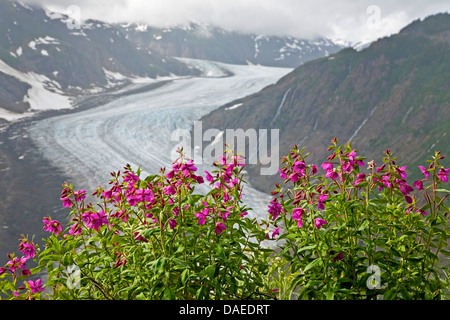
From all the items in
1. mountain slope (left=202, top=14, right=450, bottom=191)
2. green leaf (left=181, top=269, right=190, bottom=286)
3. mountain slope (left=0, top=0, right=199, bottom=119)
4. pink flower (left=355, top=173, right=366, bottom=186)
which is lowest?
green leaf (left=181, top=269, right=190, bottom=286)

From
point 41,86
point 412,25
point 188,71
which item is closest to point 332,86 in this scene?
point 412,25

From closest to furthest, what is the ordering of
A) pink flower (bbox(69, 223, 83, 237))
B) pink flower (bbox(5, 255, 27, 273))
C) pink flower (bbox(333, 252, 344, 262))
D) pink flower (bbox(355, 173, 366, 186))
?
1. pink flower (bbox(333, 252, 344, 262))
2. pink flower (bbox(355, 173, 366, 186))
3. pink flower (bbox(5, 255, 27, 273))
4. pink flower (bbox(69, 223, 83, 237))

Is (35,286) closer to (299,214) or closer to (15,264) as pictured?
(15,264)

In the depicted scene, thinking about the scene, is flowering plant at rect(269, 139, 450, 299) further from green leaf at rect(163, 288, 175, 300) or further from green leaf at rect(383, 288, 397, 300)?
green leaf at rect(163, 288, 175, 300)

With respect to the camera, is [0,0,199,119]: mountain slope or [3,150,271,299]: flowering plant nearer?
[3,150,271,299]: flowering plant

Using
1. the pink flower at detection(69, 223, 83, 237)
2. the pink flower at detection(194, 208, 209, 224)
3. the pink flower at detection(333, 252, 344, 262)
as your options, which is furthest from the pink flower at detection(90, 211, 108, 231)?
the pink flower at detection(333, 252, 344, 262)

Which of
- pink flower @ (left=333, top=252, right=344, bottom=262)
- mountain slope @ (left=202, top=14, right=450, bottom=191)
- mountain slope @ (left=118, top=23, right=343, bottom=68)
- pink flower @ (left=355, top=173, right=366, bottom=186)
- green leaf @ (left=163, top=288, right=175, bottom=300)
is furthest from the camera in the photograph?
mountain slope @ (left=118, top=23, right=343, bottom=68)

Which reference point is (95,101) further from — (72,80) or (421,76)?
(421,76)

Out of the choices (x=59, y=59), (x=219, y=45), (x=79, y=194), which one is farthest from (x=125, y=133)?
(x=219, y=45)

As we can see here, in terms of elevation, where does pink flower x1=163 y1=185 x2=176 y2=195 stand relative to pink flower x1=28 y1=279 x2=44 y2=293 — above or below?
above
